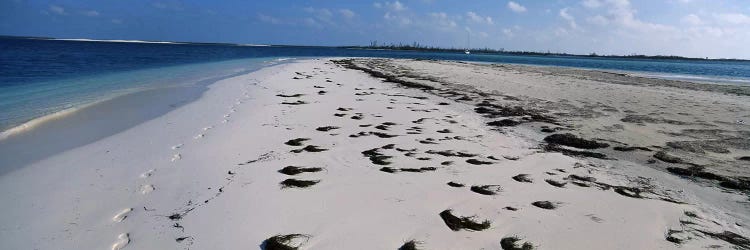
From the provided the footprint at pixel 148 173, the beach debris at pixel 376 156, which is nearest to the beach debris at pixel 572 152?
the beach debris at pixel 376 156

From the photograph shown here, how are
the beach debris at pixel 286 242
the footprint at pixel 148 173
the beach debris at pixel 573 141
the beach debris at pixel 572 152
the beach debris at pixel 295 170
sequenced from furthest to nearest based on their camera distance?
1. the beach debris at pixel 573 141
2. the beach debris at pixel 572 152
3. the beach debris at pixel 295 170
4. the footprint at pixel 148 173
5. the beach debris at pixel 286 242

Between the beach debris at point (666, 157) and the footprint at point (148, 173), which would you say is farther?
the beach debris at point (666, 157)

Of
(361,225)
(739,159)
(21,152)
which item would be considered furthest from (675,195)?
(21,152)

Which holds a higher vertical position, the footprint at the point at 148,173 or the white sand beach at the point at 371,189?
the white sand beach at the point at 371,189

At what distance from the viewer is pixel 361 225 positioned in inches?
132

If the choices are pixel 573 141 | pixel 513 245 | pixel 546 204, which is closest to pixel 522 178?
pixel 546 204

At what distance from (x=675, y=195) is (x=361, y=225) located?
342 cm

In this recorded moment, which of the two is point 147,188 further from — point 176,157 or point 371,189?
point 371,189

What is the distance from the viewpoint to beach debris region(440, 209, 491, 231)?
331 cm

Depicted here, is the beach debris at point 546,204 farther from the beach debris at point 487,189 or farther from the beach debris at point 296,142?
the beach debris at point 296,142

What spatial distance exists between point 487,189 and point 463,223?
923 millimetres

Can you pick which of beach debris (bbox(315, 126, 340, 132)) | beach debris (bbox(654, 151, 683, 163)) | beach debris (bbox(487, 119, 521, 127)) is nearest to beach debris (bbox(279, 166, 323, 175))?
beach debris (bbox(315, 126, 340, 132))

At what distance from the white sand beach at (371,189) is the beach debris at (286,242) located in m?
0.03

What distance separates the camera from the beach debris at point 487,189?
161 inches
